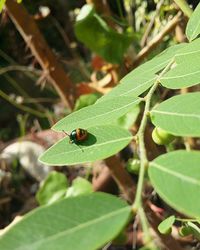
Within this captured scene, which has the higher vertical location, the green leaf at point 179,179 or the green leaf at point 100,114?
the green leaf at point 179,179

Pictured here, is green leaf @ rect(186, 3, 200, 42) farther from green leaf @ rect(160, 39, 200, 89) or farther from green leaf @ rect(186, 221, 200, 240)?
green leaf @ rect(186, 221, 200, 240)

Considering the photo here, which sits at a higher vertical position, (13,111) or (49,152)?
(49,152)

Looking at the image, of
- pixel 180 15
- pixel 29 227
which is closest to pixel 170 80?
pixel 29 227

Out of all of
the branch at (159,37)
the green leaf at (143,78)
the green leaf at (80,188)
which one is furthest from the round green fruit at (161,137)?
the green leaf at (80,188)

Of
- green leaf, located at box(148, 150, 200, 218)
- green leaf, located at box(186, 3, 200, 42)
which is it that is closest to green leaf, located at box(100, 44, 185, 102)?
green leaf, located at box(186, 3, 200, 42)

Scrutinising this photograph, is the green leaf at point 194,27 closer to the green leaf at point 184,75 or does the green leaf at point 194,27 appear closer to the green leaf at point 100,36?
the green leaf at point 184,75

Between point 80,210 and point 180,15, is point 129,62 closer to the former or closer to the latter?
point 180,15

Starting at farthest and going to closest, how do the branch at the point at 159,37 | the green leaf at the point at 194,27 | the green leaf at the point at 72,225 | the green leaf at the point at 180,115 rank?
the branch at the point at 159,37 → the green leaf at the point at 194,27 → the green leaf at the point at 180,115 → the green leaf at the point at 72,225
